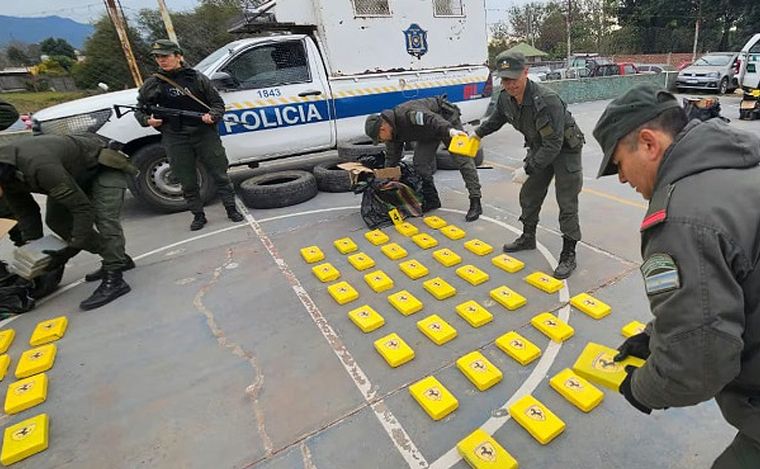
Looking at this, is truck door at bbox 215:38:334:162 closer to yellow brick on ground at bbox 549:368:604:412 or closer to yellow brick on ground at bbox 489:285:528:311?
yellow brick on ground at bbox 489:285:528:311

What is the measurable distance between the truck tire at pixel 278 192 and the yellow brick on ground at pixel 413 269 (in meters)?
2.31

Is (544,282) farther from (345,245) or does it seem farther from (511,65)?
(345,245)

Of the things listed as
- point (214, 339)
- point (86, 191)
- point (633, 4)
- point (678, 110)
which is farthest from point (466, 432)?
point (633, 4)

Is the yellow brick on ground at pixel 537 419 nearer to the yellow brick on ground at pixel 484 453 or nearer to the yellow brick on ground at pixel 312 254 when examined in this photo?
the yellow brick on ground at pixel 484 453

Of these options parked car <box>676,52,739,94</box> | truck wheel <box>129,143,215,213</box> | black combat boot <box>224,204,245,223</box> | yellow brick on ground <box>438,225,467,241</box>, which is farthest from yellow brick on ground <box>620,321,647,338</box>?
parked car <box>676,52,739,94</box>

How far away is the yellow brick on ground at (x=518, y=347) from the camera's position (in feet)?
7.55

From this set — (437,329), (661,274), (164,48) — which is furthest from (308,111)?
(661,274)

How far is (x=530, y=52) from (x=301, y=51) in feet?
61.8

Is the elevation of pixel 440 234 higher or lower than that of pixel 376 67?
lower

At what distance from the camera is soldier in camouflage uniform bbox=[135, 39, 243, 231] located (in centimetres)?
400

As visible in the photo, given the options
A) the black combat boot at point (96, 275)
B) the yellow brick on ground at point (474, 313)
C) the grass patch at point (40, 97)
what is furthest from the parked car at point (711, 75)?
the grass patch at point (40, 97)

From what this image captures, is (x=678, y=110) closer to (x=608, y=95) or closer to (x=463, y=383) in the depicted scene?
(x=463, y=383)

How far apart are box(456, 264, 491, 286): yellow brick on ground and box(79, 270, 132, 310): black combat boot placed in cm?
285

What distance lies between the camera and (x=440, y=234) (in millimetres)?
4090
